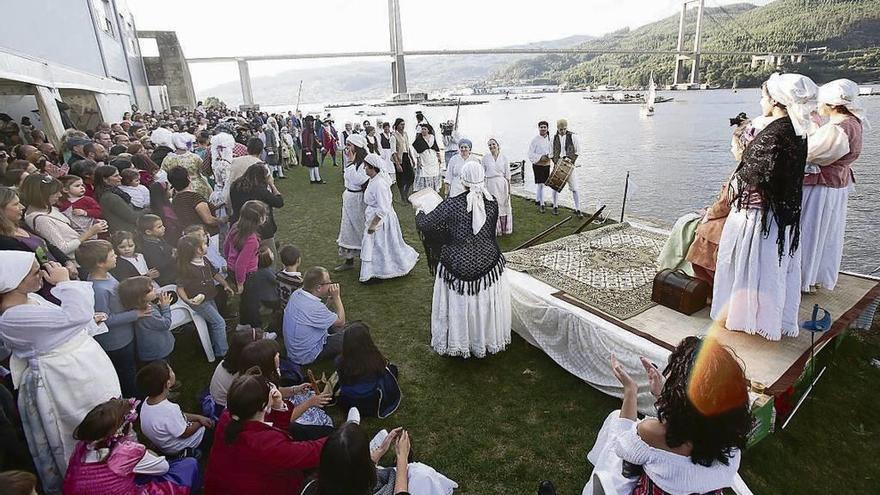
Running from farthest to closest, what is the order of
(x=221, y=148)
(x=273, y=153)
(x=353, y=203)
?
(x=273, y=153) < (x=221, y=148) < (x=353, y=203)

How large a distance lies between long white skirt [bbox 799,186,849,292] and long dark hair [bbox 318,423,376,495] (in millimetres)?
3660

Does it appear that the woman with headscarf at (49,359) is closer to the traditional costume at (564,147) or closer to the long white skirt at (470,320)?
the long white skirt at (470,320)

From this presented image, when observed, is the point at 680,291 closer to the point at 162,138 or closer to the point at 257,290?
the point at 257,290

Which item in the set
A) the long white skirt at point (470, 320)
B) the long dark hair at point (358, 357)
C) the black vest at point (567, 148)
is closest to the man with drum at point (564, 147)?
the black vest at point (567, 148)

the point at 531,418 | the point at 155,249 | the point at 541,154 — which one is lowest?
the point at 531,418

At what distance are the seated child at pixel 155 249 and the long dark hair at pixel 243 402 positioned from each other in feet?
7.58

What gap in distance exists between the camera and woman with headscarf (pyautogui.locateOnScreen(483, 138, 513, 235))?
23.0ft

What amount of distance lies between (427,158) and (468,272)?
21.4 feet

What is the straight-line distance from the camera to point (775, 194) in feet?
9.82

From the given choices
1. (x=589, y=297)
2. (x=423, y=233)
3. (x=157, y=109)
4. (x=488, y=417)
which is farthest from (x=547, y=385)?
(x=157, y=109)

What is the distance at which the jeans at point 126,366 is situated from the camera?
10.1ft

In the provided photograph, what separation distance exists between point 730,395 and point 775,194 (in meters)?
2.21

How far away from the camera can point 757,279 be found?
3.15m

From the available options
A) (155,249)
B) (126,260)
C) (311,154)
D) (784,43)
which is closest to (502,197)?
(155,249)
